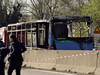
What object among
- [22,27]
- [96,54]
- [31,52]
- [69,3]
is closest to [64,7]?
[69,3]

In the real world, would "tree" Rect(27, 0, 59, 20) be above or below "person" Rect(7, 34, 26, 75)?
above

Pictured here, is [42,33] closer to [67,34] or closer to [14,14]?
Answer: [67,34]

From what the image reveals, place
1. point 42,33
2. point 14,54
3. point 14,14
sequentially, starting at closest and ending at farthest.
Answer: point 14,54 < point 42,33 < point 14,14

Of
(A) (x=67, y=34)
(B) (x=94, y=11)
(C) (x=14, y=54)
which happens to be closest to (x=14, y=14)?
(B) (x=94, y=11)

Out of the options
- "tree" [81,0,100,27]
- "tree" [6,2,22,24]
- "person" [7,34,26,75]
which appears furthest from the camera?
"tree" [6,2,22,24]

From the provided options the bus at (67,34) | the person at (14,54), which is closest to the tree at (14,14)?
the bus at (67,34)

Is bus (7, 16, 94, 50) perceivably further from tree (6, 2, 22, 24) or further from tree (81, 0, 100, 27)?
tree (6, 2, 22, 24)

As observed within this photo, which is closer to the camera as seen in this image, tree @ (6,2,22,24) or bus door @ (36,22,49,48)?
bus door @ (36,22,49,48)

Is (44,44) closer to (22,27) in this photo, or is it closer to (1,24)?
(22,27)

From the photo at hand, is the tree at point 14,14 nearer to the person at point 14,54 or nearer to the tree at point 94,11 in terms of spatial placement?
the tree at point 94,11

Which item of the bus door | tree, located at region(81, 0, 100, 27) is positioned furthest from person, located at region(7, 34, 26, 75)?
tree, located at region(81, 0, 100, 27)

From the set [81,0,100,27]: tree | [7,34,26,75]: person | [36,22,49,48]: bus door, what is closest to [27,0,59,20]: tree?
[81,0,100,27]: tree

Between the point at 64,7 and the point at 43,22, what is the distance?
3085 centimetres

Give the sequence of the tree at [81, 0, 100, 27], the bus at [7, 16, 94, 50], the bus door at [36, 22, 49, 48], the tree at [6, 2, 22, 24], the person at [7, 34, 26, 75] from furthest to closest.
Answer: the tree at [6, 2, 22, 24]
the tree at [81, 0, 100, 27]
the bus door at [36, 22, 49, 48]
the bus at [7, 16, 94, 50]
the person at [7, 34, 26, 75]
